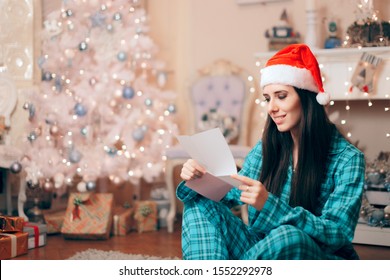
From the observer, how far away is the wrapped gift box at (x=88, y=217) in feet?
10.9

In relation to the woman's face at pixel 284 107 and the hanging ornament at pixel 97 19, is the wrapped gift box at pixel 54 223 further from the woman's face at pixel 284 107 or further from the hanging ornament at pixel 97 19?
the woman's face at pixel 284 107

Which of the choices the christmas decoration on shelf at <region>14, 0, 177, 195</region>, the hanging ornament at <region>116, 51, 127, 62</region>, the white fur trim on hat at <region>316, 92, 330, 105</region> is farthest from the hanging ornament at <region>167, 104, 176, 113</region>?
the white fur trim on hat at <region>316, 92, 330, 105</region>

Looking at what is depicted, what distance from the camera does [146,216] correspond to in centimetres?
360

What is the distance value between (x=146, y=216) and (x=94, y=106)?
74 centimetres

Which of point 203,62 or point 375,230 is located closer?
point 375,230

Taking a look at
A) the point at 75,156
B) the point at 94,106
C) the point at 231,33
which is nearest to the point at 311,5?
the point at 231,33

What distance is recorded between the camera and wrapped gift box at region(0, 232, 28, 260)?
277 centimetres
